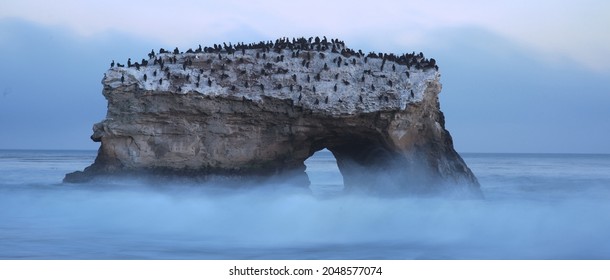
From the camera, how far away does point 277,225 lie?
2020 centimetres

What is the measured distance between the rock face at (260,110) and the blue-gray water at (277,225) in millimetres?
906

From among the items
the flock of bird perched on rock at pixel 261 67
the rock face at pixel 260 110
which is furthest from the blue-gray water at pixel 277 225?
the flock of bird perched on rock at pixel 261 67

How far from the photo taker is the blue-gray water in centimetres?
1658

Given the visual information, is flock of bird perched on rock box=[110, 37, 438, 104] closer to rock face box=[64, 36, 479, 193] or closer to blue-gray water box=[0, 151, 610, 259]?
rock face box=[64, 36, 479, 193]

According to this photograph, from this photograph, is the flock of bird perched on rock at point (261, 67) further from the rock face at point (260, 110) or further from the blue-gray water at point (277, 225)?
the blue-gray water at point (277, 225)

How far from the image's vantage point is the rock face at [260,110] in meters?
22.5

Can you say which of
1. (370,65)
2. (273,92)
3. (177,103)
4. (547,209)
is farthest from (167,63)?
(547,209)

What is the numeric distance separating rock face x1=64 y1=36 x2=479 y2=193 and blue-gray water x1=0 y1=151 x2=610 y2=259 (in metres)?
0.91

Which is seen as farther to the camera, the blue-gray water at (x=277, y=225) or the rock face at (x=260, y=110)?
the rock face at (x=260, y=110)

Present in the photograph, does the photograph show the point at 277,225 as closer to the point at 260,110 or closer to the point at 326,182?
the point at 260,110

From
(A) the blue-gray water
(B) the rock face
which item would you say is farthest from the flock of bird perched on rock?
(A) the blue-gray water

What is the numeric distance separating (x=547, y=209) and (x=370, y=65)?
6901mm

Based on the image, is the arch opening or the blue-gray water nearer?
the blue-gray water

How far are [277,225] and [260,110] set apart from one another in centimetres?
399
